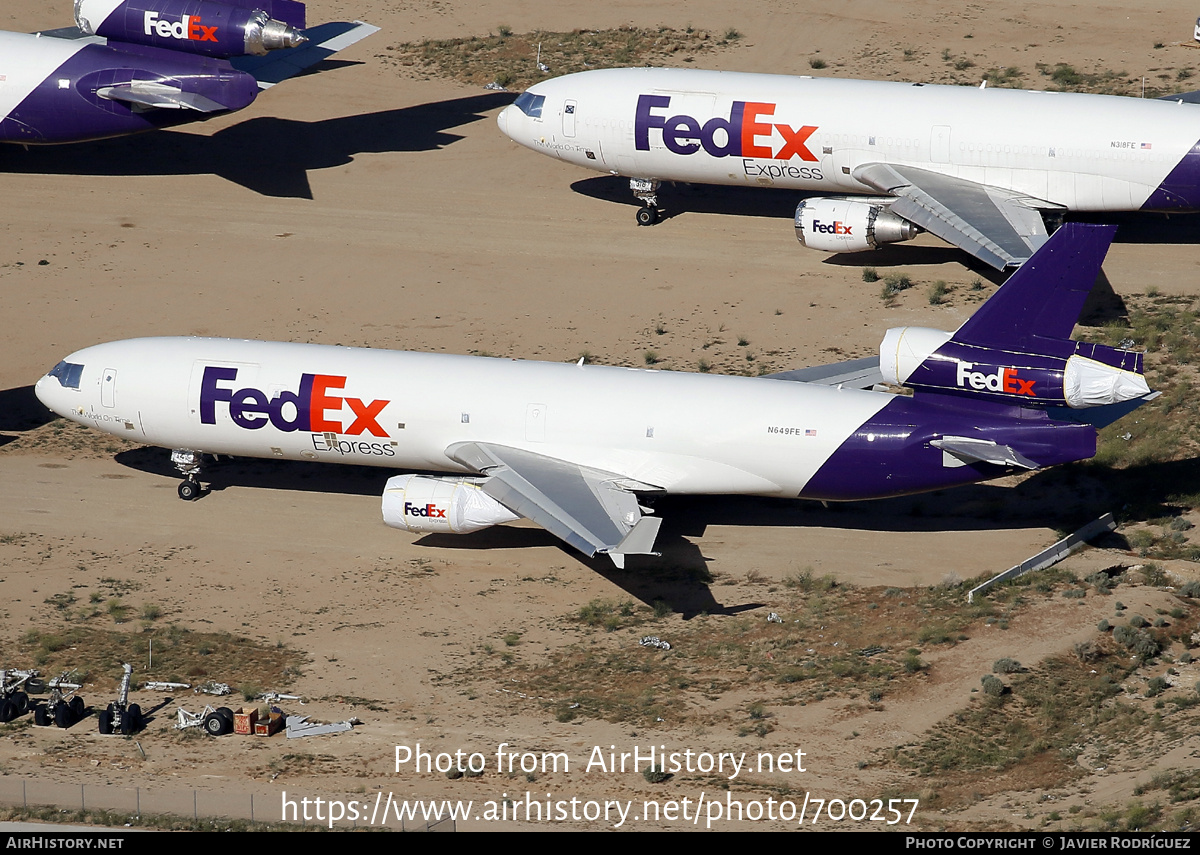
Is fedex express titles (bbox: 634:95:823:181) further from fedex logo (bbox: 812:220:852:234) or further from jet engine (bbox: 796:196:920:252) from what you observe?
fedex logo (bbox: 812:220:852:234)

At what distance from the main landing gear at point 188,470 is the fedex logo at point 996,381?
2171cm

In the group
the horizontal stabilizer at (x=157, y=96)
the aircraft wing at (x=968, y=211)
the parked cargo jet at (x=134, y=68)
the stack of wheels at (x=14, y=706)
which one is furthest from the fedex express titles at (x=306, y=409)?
the aircraft wing at (x=968, y=211)

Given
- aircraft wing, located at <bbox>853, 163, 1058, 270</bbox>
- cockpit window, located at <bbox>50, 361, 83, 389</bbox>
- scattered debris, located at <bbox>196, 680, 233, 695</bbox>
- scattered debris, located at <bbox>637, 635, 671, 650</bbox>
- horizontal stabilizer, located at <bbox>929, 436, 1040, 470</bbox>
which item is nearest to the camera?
scattered debris, located at <bbox>196, 680, 233, 695</bbox>

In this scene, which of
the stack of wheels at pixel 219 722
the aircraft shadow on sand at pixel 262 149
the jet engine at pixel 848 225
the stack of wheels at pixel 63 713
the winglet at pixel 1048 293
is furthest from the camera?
the aircraft shadow on sand at pixel 262 149

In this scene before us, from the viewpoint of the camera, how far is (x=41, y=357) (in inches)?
2140

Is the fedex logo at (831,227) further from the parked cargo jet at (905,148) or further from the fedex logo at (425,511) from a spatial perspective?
the fedex logo at (425,511)

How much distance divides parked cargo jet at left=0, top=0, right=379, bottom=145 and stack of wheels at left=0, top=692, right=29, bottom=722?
94.8 ft

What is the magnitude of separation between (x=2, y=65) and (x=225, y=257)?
39.4 ft

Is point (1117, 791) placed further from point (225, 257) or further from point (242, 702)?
point (225, 257)

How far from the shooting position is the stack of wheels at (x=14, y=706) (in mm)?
36500

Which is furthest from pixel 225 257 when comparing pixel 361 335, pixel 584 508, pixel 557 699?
pixel 557 699

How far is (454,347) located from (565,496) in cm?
1373

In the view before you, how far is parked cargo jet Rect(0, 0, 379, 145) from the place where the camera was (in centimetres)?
6066

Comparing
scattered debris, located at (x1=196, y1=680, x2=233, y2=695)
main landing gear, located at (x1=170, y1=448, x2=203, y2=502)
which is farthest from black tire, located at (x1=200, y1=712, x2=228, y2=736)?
main landing gear, located at (x1=170, y1=448, x2=203, y2=502)
